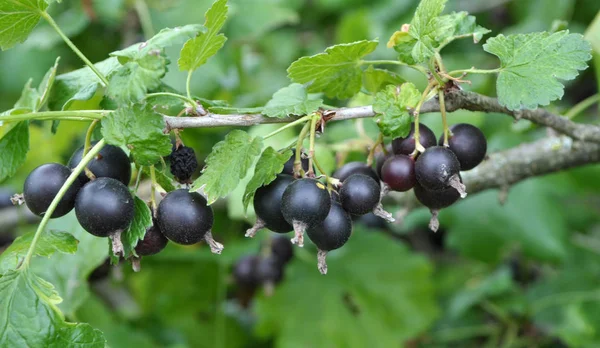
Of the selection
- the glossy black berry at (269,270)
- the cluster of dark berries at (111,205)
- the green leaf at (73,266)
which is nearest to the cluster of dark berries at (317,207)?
the cluster of dark berries at (111,205)

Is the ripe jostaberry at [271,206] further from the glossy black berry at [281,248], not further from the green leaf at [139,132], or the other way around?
the glossy black berry at [281,248]

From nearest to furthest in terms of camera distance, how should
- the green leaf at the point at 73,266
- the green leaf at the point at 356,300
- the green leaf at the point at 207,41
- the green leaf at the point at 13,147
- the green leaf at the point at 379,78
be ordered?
the green leaf at the point at 207,41
the green leaf at the point at 13,147
the green leaf at the point at 379,78
the green leaf at the point at 73,266
the green leaf at the point at 356,300

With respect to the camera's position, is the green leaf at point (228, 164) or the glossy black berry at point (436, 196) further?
the glossy black berry at point (436, 196)

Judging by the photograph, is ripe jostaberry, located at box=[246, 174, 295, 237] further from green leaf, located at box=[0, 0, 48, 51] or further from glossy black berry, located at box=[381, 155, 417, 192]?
green leaf, located at box=[0, 0, 48, 51]

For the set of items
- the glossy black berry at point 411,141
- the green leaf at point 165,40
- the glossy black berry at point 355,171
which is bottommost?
the glossy black berry at point 355,171

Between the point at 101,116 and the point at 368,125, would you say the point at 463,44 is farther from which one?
the point at 101,116

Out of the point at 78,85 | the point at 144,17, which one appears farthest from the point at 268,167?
the point at 144,17

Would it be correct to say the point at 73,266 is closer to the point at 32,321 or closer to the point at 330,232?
the point at 32,321
